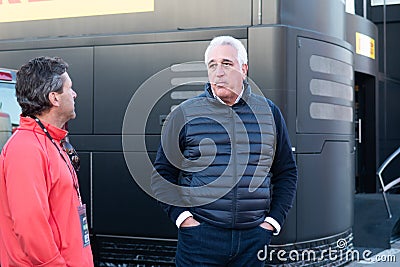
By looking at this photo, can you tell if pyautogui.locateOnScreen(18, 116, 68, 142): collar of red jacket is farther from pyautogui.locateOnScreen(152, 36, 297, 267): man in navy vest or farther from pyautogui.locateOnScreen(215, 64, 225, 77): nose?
pyautogui.locateOnScreen(215, 64, 225, 77): nose

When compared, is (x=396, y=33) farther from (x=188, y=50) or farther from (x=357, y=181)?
(x=188, y=50)

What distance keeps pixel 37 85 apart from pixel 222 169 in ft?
3.46

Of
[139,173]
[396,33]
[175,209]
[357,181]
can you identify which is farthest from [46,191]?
[396,33]

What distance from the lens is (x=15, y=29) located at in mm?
6902

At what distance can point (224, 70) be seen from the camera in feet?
10.9

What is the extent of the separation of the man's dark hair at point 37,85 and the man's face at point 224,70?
0.90m

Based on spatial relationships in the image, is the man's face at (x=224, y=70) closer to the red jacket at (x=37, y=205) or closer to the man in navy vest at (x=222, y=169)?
the man in navy vest at (x=222, y=169)

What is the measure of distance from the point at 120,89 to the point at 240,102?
3.09 metres

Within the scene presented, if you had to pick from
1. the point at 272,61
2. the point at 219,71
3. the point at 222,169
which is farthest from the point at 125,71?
the point at 222,169

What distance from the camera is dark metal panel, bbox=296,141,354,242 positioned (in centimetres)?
613

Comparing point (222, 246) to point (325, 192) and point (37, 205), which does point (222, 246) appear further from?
point (325, 192)

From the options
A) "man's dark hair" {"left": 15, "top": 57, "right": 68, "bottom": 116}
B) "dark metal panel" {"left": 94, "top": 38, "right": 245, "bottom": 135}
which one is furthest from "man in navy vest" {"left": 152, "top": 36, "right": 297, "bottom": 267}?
Result: "dark metal panel" {"left": 94, "top": 38, "right": 245, "bottom": 135}

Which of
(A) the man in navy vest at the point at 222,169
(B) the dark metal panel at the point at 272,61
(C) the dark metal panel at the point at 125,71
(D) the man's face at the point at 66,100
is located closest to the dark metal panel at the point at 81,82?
(C) the dark metal panel at the point at 125,71

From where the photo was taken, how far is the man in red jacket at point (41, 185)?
2.48m
